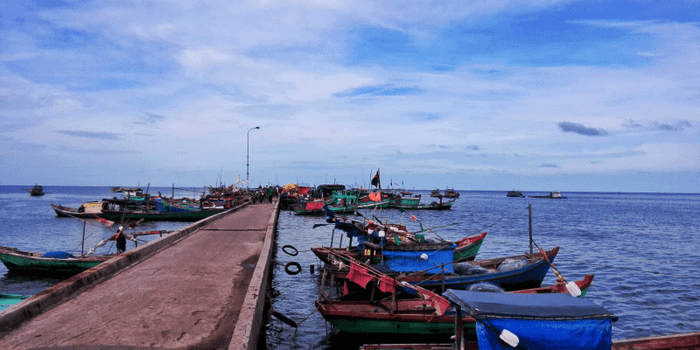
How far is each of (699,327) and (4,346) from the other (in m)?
18.2

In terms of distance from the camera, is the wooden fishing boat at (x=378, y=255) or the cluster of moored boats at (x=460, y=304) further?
the wooden fishing boat at (x=378, y=255)

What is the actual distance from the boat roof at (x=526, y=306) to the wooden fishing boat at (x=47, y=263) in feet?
53.3

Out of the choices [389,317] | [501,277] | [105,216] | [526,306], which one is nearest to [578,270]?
[501,277]

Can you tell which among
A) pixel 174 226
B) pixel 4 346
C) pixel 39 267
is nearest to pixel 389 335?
pixel 4 346

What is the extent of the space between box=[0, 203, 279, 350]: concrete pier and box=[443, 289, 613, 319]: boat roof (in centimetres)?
330

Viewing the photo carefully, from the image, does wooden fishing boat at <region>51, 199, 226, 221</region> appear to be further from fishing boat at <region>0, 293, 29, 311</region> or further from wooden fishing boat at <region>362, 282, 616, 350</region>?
wooden fishing boat at <region>362, 282, 616, 350</region>

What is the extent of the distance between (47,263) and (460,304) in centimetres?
1847

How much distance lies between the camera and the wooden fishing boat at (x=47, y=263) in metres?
17.6

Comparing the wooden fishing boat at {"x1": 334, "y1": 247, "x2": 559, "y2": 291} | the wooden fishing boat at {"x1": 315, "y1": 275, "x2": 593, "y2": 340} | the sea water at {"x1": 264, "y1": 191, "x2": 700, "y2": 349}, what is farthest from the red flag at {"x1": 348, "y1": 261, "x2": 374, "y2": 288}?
the wooden fishing boat at {"x1": 334, "y1": 247, "x2": 559, "y2": 291}

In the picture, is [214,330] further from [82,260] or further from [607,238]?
[607,238]

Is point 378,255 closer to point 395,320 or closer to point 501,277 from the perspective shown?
point 501,277

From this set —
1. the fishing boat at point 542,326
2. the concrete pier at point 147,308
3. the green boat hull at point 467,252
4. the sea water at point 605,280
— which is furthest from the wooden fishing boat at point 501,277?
the fishing boat at point 542,326

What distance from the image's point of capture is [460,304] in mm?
6496

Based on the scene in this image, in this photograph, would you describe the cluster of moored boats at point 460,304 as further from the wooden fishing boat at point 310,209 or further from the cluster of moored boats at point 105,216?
the wooden fishing boat at point 310,209
